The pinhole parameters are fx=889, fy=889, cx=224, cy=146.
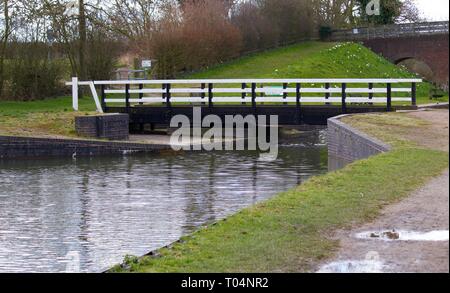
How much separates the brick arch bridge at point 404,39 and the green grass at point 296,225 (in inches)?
1431

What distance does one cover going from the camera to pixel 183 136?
95.2ft

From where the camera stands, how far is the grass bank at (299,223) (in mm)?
7520

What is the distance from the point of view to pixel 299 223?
Result: 30.1 feet

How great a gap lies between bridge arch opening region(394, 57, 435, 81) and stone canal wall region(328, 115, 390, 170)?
2871 centimetres

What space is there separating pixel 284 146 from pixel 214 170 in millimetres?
6634

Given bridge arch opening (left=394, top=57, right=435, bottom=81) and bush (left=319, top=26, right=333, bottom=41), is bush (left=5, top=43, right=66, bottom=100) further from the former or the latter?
bush (left=319, top=26, right=333, bottom=41)

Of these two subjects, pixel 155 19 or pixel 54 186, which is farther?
pixel 155 19

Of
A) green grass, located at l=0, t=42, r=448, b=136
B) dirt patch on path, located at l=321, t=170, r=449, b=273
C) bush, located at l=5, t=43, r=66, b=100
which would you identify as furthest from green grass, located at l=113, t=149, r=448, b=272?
green grass, located at l=0, t=42, r=448, b=136

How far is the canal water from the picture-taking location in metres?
10.8

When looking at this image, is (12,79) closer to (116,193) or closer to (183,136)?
(183,136)

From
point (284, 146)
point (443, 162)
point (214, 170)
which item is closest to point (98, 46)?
point (284, 146)

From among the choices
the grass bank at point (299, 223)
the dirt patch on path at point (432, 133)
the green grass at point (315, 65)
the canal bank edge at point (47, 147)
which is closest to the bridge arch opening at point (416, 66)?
the green grass at point (315, 65)

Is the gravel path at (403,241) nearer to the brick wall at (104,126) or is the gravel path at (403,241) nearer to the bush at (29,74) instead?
the brick wall at (104,126)

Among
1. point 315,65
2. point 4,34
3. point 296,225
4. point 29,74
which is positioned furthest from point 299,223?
point 315,65
